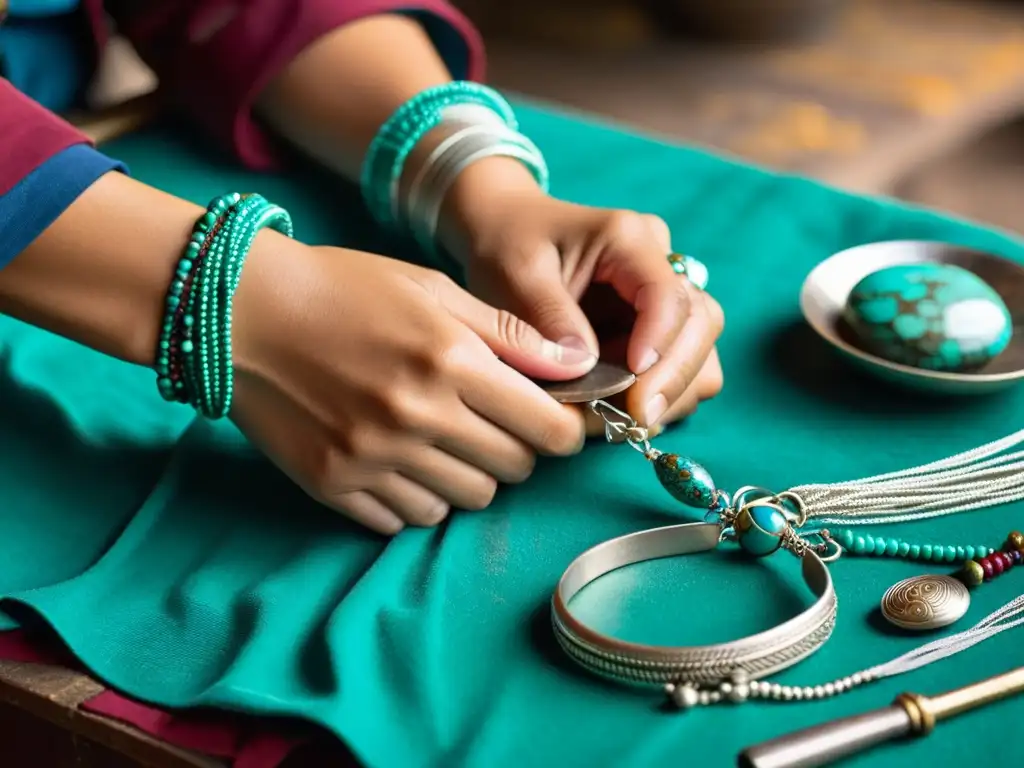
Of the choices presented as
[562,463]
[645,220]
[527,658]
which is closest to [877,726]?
[527,658]

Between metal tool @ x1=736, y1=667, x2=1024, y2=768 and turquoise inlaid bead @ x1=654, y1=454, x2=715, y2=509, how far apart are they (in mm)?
168

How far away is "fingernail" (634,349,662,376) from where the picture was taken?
739 millimetres

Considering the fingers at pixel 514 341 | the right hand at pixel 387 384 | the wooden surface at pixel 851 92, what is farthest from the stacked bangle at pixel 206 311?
the wooden surface at pixel 851 92

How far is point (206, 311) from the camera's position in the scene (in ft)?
2.31

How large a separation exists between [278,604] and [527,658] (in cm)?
14

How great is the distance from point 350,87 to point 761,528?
0.54 meters

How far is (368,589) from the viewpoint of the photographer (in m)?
0.67

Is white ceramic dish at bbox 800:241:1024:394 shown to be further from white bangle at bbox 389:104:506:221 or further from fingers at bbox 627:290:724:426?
white bangle at bbox 389:104:506:221

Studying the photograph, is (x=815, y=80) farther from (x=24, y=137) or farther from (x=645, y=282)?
(x=24, y=137)

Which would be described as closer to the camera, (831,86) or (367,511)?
(367,511)

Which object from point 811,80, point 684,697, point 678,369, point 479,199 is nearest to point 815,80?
point 811,80

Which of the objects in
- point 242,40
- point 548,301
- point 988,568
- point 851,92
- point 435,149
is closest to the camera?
point 988,568

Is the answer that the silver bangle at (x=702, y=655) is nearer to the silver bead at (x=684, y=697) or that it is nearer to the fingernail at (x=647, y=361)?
the silver bead at (x=684, y=697)

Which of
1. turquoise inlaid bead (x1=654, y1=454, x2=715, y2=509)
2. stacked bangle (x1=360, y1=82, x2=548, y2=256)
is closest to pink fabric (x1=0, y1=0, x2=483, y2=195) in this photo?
stacked bangle (x1=360, y1=82, x2=548, y2=256)
